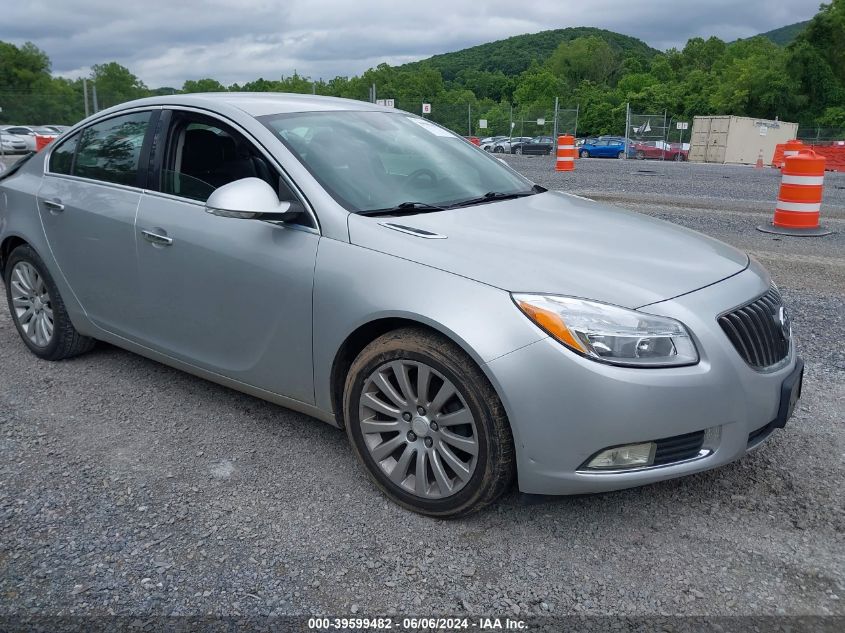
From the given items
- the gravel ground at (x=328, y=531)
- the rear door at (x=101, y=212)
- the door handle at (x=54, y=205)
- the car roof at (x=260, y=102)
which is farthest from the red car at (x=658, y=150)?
the door handle at (x=54, y=205)

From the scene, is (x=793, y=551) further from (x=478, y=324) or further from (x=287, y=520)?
(x=287, y=520)

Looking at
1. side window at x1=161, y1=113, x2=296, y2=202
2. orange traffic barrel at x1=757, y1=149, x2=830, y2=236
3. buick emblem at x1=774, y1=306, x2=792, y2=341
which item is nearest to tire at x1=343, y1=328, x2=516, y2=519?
side window at x1=161, y1=113, x2=296, y2=202

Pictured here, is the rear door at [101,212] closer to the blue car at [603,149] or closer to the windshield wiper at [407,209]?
the windshield wiper at [407,209]

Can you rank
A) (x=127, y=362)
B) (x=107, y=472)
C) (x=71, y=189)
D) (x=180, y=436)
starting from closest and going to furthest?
(x=107, y=472), (x=180, y=436), (x=71, y=189), (x=127, y=362)

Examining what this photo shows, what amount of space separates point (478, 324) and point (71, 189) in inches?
113

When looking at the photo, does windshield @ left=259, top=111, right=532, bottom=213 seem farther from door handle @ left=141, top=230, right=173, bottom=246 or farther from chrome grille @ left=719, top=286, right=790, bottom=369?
chrome grille @ left=719, top=286, right=790, bottom=369

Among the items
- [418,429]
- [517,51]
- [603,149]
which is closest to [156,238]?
[418,429]

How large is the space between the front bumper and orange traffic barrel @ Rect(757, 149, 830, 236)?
25.7ft

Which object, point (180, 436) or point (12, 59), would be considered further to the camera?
point (12, 59)

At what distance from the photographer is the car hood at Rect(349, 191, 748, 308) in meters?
2.69

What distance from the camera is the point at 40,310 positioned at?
15.3 ft

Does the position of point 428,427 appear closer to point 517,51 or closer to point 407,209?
point 407,209

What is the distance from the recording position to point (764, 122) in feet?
121

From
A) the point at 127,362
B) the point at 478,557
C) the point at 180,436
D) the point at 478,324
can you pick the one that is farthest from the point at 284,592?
the point at 127,362
